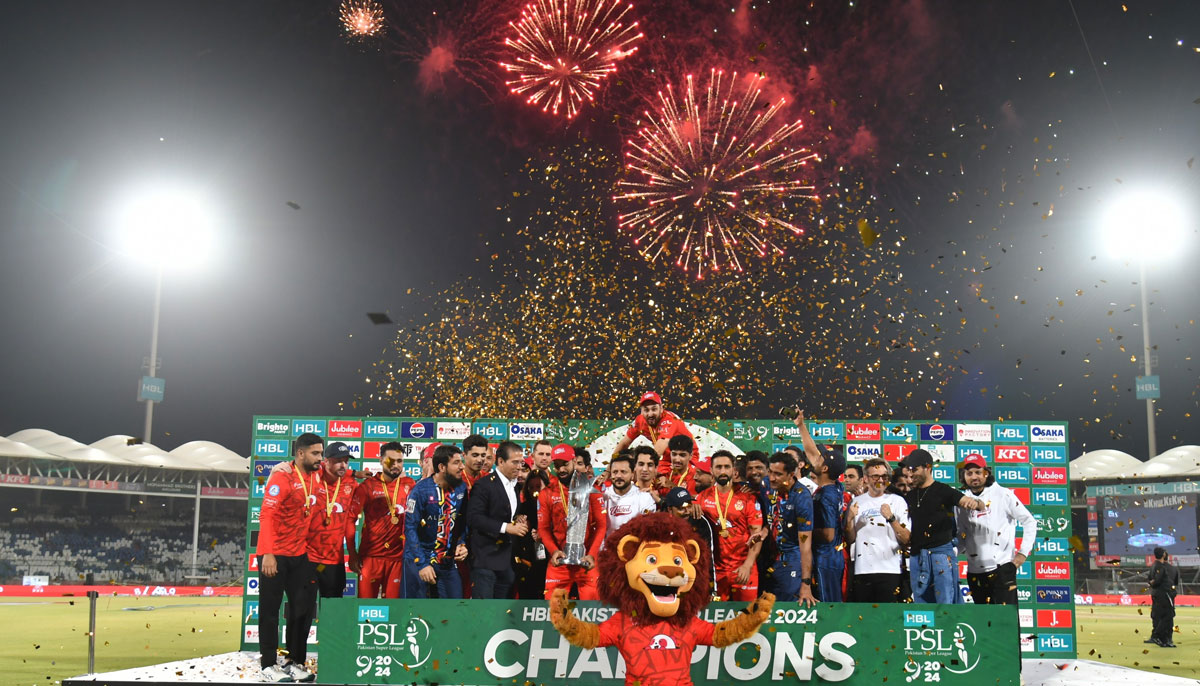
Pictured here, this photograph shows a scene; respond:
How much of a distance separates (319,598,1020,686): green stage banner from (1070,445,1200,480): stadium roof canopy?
3339 cm

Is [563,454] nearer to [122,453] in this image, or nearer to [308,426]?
[308,426]

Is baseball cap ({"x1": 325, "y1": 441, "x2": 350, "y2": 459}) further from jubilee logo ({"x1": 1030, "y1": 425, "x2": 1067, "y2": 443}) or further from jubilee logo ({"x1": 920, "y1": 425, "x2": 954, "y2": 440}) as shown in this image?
jubilee logo ({"x1": 1030, "y1": 425, "x2": 1067, "y2": 443})

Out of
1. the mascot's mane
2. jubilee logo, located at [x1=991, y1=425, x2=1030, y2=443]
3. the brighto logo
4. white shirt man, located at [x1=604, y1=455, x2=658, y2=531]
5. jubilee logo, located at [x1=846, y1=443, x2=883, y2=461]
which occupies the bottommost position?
the brighto logo

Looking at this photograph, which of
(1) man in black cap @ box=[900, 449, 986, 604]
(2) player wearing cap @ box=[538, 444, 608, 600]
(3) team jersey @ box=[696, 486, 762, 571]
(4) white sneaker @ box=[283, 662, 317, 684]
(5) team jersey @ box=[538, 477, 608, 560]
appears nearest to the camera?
(2) player wearing cap @ box=[538, 444, 608, 600]

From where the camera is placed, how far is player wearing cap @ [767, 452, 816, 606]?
9641 millimetres

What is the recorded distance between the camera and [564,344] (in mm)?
16250

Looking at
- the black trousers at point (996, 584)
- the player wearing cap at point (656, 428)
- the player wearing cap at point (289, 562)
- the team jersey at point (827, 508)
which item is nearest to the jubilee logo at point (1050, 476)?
the black trousers at point (996, 584)

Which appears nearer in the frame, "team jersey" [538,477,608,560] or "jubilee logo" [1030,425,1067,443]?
"team jersey" [538,477,608,560]

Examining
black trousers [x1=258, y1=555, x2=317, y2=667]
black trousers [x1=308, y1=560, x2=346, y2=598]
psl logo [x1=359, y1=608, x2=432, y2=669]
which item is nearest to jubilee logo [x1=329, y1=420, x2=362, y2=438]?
black trousers [x1=308, y1=560, x2=346, y2=598]

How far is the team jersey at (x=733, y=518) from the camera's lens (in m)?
9.41

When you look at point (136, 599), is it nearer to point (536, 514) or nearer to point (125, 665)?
point (125, 665)

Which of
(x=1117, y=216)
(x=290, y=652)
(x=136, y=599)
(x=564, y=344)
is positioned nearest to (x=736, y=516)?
(x=290, y=652)

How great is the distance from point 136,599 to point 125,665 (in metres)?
23.9

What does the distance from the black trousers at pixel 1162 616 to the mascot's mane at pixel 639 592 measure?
45.9ft
